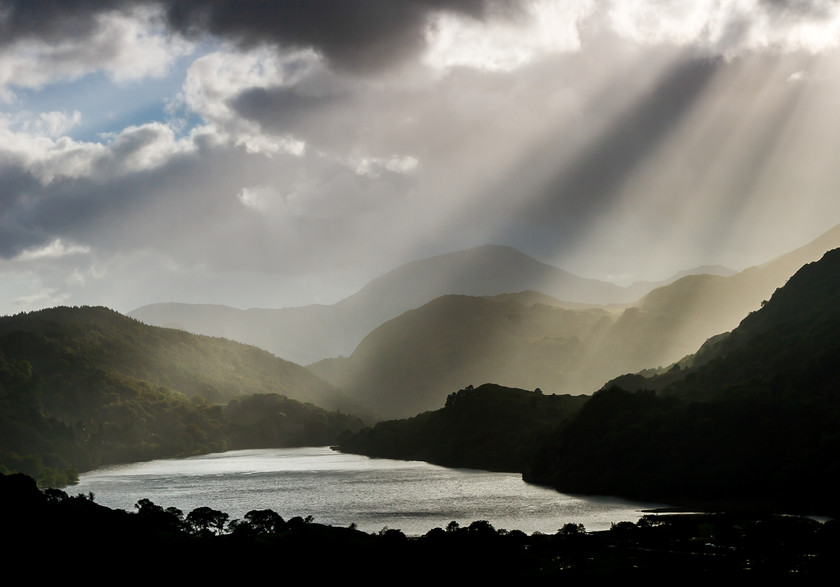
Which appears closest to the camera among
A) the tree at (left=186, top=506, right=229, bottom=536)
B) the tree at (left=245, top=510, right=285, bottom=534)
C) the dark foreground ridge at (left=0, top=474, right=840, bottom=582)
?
the dark foreground ridge at (left=0, top=474, right=840, bottom=582)

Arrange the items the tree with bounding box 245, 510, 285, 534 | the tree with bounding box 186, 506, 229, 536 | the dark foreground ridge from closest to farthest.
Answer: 1. the dark foreground ridge
2. the tree with bounding box 245, 510, 285, 534
3. the tree with bounding box 186, 506, 229, 536

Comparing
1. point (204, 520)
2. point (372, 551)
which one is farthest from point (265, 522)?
point (372, 551)

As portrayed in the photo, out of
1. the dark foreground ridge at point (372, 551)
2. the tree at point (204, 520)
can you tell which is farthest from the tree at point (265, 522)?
the tree at point (204, 520)

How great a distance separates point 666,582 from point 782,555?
21.7m

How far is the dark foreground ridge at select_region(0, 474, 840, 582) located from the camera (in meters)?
92.2

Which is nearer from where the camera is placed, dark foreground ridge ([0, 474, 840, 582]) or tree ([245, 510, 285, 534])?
dark foreground ridge ([0, 474, 840, 582])

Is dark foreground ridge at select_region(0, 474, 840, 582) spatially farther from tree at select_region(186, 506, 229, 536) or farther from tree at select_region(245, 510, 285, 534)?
tree at select_region(186, 506, 229, 536)

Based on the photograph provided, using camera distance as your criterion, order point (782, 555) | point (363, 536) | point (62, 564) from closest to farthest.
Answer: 1. point (62, 564)
2. point (782, 555)
3. point (363, 536)

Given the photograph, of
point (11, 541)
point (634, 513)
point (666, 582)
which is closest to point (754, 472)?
point (634, 513)

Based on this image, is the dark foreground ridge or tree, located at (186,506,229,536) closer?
the dark foreground ridge

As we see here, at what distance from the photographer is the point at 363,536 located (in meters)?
113

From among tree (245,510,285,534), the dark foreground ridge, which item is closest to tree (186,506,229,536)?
tree (245,510,285,534)

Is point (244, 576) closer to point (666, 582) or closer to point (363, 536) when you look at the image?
point (363, 536)

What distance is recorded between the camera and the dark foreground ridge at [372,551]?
9219cm
